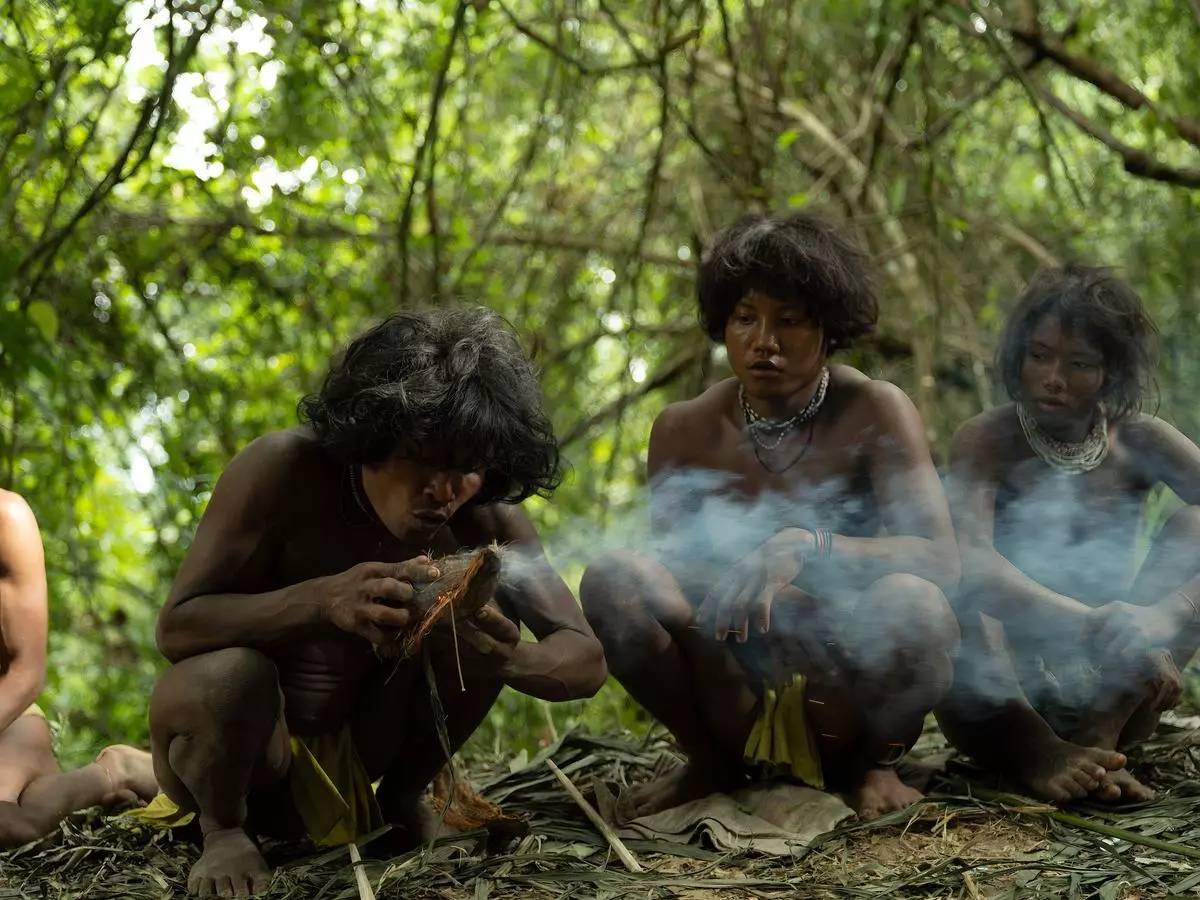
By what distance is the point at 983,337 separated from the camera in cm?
690

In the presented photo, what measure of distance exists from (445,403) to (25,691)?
1525 millimetres

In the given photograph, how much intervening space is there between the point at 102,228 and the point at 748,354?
157 inches

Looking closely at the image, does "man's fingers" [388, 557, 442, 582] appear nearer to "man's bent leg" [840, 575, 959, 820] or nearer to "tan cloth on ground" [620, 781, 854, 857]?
"tan cloth on ground" [620, 781, 854, 857]

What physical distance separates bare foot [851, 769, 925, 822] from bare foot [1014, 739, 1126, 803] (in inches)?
11.0

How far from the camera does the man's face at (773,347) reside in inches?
134

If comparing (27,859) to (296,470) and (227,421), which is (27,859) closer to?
(296,470)

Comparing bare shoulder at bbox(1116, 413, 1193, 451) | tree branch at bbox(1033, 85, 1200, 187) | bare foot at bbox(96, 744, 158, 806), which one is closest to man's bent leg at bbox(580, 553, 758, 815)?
bare shoulder at bbox(1116, 413, 1193, 451)

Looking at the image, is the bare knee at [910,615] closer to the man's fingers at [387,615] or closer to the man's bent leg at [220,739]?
the man's fingers at [387,615]

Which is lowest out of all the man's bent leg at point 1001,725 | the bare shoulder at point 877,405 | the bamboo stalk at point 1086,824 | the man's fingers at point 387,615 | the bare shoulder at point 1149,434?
the bamboo stalk at point 1086,824

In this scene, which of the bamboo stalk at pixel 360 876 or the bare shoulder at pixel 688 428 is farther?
the bare shoulder at pixel 688 428

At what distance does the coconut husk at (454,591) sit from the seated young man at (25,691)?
134 centimetres

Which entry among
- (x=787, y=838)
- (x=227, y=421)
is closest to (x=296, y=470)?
(x=787, y=838)

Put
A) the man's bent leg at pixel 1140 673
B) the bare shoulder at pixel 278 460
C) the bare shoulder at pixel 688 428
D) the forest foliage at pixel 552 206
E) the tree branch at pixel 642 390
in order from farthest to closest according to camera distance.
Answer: the tree branch at pixel 642 390 < the forest foliage at pixel 552 206 < the bare shoulder at pixel 688 428 < the man's bent leg at pixel 1140 673 < the bare shoulder at pixel 278 460

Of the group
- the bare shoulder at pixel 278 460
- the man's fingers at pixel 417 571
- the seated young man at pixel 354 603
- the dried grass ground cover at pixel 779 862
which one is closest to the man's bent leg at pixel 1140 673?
the dried grass ground cover at pixel 779 862
